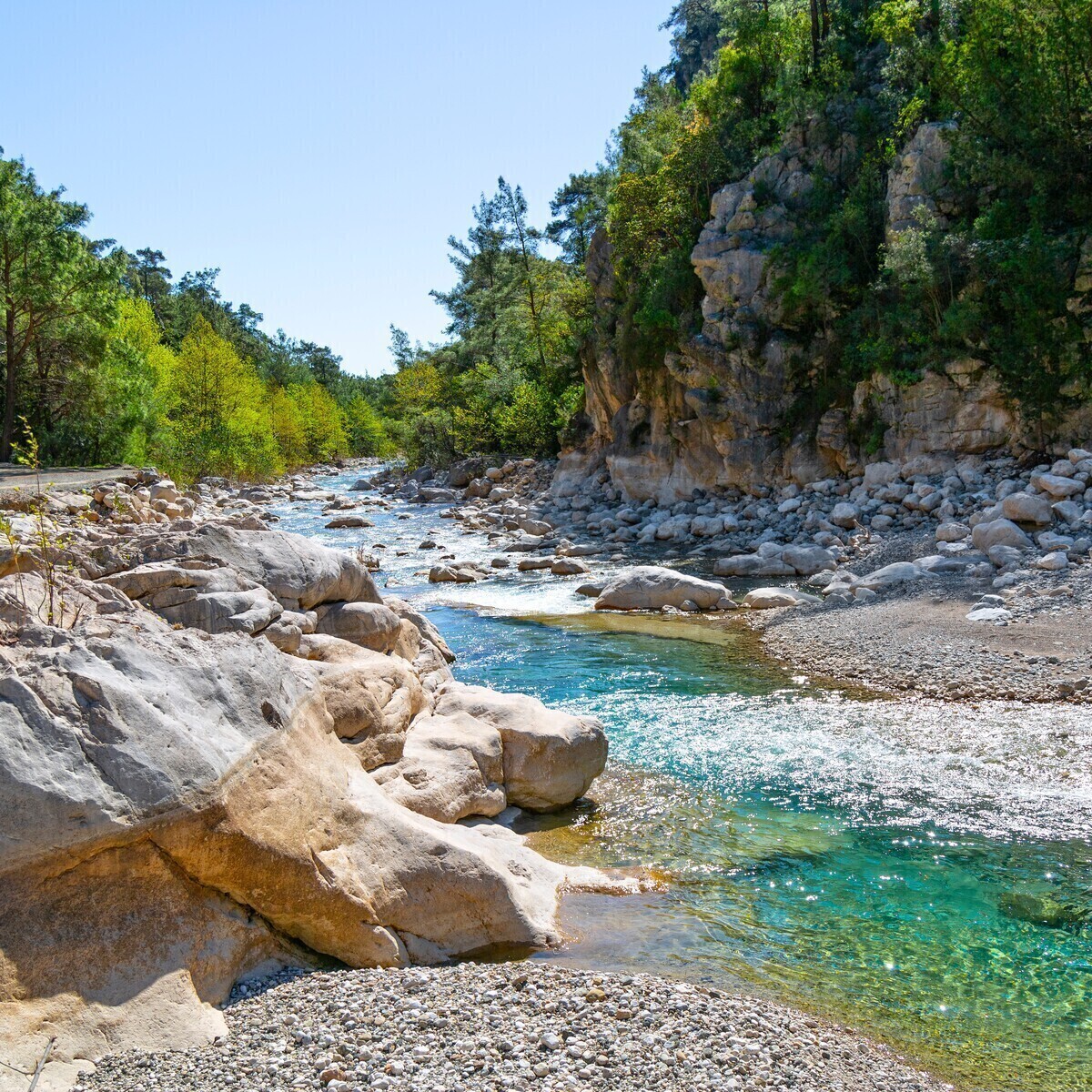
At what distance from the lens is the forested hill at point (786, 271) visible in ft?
79.6

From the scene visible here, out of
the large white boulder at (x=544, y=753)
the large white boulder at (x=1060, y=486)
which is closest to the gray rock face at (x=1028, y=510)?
the large white boulder at (x=1060, y=486)

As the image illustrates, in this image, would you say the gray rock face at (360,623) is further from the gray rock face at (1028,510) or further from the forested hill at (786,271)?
the forested hill at (786,271)

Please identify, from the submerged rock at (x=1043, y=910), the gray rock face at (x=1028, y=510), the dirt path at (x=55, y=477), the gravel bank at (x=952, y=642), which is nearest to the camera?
the submerged rock at (x=1043, y=910)

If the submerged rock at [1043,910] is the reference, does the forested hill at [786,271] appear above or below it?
above

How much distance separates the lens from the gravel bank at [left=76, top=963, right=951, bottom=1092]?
4516 millimetres

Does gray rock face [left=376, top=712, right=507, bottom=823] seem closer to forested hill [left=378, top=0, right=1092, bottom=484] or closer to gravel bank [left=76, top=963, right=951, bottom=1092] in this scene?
gravel bank [left=76, top=963, right=951, bottom=1092]

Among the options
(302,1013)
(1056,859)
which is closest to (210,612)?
(302,1013)

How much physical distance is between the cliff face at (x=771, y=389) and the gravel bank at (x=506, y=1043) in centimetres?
2304

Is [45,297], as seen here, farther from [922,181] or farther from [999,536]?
[999,536]

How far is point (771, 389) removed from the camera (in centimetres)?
3225

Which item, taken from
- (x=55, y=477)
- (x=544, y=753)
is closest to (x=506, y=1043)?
(x=544, y=753)

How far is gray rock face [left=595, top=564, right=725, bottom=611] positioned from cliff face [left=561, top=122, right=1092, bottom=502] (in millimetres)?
11255

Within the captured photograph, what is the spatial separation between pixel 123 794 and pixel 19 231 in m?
29.7

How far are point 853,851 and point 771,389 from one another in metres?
26.2
